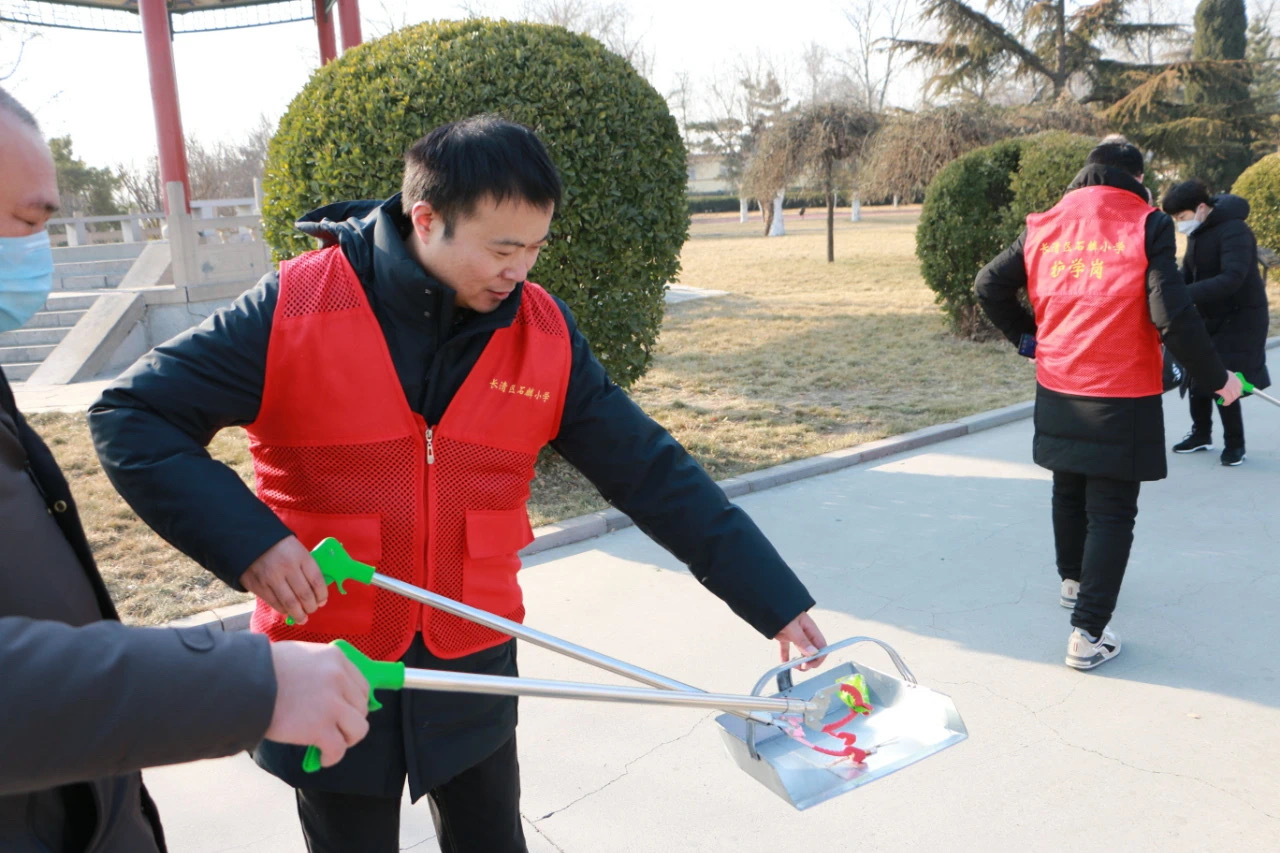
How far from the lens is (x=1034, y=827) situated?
286 centimetres

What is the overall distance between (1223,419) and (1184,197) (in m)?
1.61

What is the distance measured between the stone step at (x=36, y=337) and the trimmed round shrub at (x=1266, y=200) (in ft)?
54.5

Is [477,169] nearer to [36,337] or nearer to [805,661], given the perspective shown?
[805,661]

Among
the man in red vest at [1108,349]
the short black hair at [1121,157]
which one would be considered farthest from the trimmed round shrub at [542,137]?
the short black hair at [1121,157]

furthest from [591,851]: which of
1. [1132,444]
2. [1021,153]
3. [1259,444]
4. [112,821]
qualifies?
[1021,153]

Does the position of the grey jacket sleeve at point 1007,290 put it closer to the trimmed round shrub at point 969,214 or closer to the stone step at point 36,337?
the trimmed round shrub at point 969,214

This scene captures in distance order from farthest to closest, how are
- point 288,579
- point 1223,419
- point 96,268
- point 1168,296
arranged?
1. point 96,268
2. point 1223,419
3. point 1168,296
4. point 288,579

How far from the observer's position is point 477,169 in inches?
69.6

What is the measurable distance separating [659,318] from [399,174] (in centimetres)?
187

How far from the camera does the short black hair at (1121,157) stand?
3.77 metres

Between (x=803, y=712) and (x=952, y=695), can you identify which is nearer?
(x=803, y=712)

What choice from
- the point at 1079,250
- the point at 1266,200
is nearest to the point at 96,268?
the point at 1079,250

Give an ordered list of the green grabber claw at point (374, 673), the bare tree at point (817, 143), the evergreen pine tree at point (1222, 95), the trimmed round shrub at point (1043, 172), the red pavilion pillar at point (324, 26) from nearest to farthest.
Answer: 1. the green grabber claw at point (374, 673)
2. the trimmed round shrub at point (1043, 172)
3. the red pavilion pillar at point (324, 26)
4. the bare tree at point (817, 143)
5. the evergreen pine tree at point (1222, 95)

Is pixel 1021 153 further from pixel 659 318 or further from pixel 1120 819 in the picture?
pixel 1120 819
